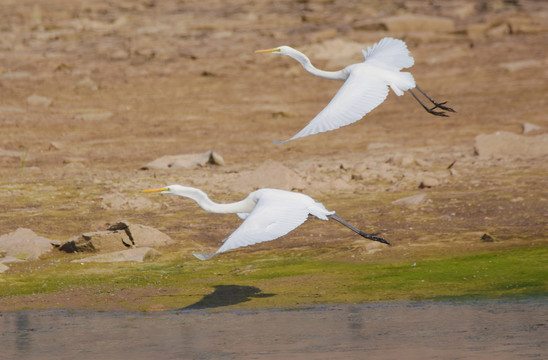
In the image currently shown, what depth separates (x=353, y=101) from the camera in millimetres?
8133

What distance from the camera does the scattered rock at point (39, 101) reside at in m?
21.2

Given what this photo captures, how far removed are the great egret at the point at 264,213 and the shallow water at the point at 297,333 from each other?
2.56 ft

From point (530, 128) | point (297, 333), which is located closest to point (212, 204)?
point (297, 333)

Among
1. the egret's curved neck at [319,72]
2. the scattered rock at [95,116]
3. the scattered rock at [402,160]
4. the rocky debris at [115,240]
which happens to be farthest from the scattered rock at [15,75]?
the egret's curved neck at [319,72]

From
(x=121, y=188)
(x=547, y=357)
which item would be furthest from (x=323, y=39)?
(x=547, y=357)

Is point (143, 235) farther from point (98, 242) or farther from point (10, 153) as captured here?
point (10, 153)

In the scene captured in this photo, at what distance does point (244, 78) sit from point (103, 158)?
607cm

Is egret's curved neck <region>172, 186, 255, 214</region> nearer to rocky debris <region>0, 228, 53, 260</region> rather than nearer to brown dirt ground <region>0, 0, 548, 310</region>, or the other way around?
brown dirt ground <region>0, 0, 548, 310</region>

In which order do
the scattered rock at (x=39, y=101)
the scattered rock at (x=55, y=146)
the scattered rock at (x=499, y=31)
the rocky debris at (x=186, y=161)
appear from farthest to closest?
the scattered rock at (x=499, y=31)
the scattered rock at (x=39, y=101)
the scattered rock at (x=55, y=146)
the rocky debris at (x=186, y=161)

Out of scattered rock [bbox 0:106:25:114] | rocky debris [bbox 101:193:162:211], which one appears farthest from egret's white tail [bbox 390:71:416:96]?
scattered rock [bbox 0:106:25:114]

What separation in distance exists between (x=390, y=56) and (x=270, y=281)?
8.29ft

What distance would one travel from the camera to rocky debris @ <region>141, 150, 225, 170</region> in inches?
637

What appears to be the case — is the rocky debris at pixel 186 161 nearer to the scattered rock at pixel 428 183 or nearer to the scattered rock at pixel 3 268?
the scattered rock at pixel 428 183

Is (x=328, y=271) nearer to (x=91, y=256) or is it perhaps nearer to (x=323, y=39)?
(x=91, y=256)
